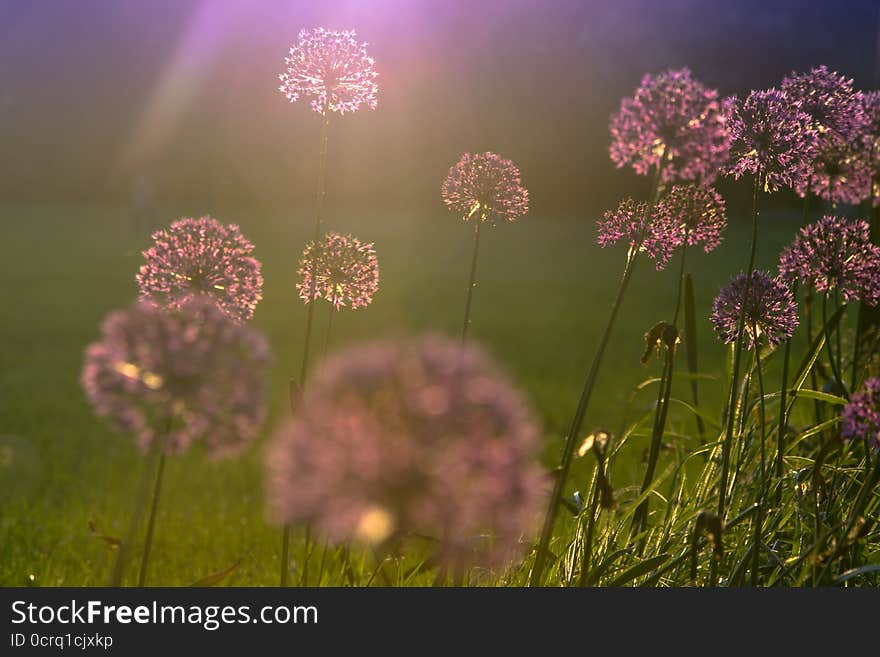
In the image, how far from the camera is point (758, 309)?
2717 millimetres

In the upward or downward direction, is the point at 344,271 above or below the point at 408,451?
above

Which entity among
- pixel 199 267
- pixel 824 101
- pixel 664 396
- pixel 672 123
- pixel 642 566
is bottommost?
pixel 642 566

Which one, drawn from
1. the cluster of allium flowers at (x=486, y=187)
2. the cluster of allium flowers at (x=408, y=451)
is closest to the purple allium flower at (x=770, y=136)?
the cluster of allium flowers at (x=486, y=187)

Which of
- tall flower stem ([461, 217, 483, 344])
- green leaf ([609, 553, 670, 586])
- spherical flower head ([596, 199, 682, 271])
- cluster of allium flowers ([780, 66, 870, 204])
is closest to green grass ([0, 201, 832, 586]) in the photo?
spherical flower head ([596, 199, 682, 271])

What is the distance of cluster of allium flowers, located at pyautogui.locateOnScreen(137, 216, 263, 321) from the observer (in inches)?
89.8

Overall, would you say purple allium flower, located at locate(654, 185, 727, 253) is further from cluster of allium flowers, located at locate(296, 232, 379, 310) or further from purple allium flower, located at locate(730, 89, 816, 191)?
cluster of allium flowers, located at locate(296, 232, 379, 310)

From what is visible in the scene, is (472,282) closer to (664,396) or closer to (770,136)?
(664,396)

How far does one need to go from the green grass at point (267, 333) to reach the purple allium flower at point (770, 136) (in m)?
0.46

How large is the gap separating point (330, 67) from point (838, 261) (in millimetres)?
1829

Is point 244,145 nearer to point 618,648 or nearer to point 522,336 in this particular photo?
point 522,336

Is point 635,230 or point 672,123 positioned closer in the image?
point 672,123

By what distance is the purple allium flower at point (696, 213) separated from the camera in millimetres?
2826

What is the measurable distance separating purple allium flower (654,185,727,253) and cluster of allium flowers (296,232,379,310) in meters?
1.00

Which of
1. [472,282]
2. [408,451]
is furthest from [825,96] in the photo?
[408,451]
